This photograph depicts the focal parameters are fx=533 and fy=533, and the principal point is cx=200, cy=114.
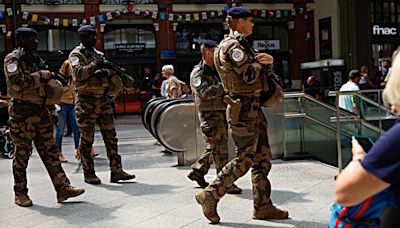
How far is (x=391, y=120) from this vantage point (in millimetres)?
7715

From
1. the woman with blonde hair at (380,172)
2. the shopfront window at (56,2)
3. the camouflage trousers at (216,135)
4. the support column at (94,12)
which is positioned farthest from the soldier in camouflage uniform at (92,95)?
the shopfront window at (56,2)

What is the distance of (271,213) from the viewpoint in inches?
185

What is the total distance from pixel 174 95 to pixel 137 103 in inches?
515

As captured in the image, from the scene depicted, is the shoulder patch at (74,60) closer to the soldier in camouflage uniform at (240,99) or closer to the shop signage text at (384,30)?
the soldier in camouflage uniform at (240,99)

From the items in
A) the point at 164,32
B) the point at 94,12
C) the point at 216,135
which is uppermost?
the point at 94,12

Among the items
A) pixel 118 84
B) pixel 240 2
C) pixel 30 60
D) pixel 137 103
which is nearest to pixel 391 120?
pixel 118 84

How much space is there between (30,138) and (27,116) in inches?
9.2

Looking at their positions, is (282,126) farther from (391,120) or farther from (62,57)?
(62,57)

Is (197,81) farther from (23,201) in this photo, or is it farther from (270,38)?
(270,38)

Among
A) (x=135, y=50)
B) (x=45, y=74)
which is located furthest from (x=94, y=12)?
(x=45, y=74)

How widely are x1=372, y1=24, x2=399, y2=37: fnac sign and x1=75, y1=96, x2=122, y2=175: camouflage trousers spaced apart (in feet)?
68.9

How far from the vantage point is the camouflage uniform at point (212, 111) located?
5852mm

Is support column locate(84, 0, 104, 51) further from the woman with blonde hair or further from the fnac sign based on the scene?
the woman with blonde hair

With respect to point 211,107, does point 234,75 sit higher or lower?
higher
